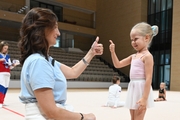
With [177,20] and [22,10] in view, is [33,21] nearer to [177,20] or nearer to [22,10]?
[177,20]

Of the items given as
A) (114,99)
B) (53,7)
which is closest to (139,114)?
(114,99)

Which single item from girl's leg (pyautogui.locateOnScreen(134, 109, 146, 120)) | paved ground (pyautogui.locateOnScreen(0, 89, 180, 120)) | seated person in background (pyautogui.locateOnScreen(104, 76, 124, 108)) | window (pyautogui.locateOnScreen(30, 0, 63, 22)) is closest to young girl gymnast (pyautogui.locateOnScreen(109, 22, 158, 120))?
girl's leg (pyautogui.locateOnScreen(134, 109, 146, 120))

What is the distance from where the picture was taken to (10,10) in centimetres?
1520

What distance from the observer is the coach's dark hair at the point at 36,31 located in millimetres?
1129

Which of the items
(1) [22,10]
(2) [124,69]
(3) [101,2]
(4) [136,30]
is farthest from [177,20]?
(4) [136,30]

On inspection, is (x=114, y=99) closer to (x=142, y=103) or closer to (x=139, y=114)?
(x=139, y=114)

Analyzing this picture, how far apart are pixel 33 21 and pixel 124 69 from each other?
16.3 metres

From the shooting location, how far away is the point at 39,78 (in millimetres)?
1066

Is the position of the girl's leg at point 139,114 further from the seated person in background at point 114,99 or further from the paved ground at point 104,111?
A: the seated person in background at point 114,99

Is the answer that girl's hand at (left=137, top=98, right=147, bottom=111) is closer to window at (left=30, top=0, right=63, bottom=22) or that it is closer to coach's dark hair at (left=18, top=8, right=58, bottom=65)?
coach's dark hair at (left=18, top=8, right=58, bottom=65)

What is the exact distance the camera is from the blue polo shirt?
1070mm

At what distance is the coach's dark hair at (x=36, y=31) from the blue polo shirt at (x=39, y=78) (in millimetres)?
51

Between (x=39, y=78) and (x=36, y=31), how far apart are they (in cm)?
26

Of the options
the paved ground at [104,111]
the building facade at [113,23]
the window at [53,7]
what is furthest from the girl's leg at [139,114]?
the window at [53,7]
